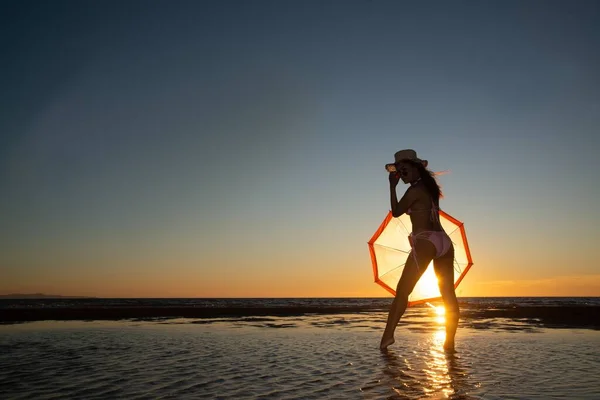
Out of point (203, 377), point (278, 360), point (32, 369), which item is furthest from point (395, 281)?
point (32, 369)

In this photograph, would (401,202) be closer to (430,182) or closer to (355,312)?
(430,182)

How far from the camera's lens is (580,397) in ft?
14.6

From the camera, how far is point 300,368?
6254 millimetres

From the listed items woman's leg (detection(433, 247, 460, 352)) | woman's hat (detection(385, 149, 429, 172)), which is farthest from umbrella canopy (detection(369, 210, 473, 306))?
woman's hat (detection(385, 149, 429, 172))

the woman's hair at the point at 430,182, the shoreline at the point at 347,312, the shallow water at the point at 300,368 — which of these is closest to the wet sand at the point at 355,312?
the shoreline at the point at 347,312

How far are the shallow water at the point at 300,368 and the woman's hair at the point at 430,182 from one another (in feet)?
8.45

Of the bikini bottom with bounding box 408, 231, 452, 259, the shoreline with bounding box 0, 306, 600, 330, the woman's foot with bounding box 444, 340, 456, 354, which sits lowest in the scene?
the woman's foot with bounding box 444, 340, 456, 354

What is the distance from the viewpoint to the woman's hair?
8242 millimetres

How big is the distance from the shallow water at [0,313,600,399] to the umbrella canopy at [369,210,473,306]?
3.49ft

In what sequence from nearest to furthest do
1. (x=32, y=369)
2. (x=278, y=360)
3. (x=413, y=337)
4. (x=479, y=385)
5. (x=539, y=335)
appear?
1. (x=479, y=385)
2. (x=32, y=369)
3. (x=278, y=360)
4. (x=413, y=337)
5. (x=539, y=335)

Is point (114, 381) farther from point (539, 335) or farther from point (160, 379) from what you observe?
point (539, 335)

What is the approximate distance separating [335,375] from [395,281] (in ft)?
12.5

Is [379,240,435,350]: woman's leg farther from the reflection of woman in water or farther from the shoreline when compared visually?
the shoreline

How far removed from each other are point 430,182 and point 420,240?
1028 mm
